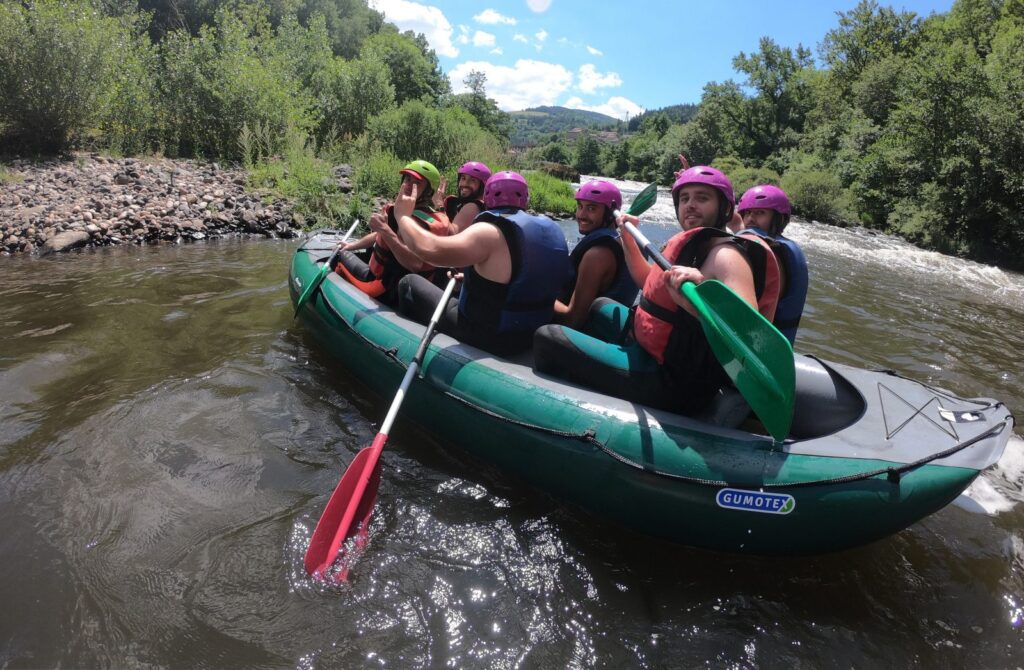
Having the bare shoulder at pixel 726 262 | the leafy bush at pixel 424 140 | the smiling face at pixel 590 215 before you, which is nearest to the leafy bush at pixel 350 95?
the leafy bush at pixel 424 140

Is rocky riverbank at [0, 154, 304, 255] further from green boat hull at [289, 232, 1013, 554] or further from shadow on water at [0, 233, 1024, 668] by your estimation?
green boat hull at [289, 232, 1013, 554]

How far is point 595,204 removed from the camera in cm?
357

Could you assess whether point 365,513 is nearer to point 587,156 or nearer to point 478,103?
point 478,103

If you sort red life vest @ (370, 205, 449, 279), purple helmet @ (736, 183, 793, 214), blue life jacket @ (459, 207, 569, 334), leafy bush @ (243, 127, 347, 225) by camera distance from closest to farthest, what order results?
blue life jacket @ (459, 207, 569, 334) → purple helmet @ (736, 183, 793, 214) → red life vest @ (370, 205, 449, 279) → leafy bush @ (243, 127, 347, 225)

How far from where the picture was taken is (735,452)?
2418mm

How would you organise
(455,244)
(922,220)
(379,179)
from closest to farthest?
→ (455,244), (379,179), (922,220)

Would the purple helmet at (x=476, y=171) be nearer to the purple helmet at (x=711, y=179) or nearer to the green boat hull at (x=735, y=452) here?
the green boat hull at (x=735, y=452)

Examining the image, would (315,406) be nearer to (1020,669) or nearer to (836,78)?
(1020,669)

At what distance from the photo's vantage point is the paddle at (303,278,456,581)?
237 centimetres

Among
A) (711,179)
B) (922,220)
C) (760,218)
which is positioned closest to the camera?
(711,179)

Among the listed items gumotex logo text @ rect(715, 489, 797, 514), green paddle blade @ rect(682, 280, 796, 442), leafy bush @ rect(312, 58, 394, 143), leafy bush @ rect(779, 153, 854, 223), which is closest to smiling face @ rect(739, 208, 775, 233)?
green paddle blade @ rect(682, 280, 796, 442)

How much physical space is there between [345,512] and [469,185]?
291cm

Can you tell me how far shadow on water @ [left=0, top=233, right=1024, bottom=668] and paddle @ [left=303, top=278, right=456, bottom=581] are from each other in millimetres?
98

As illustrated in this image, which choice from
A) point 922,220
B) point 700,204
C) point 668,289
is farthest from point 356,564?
point 922,220
